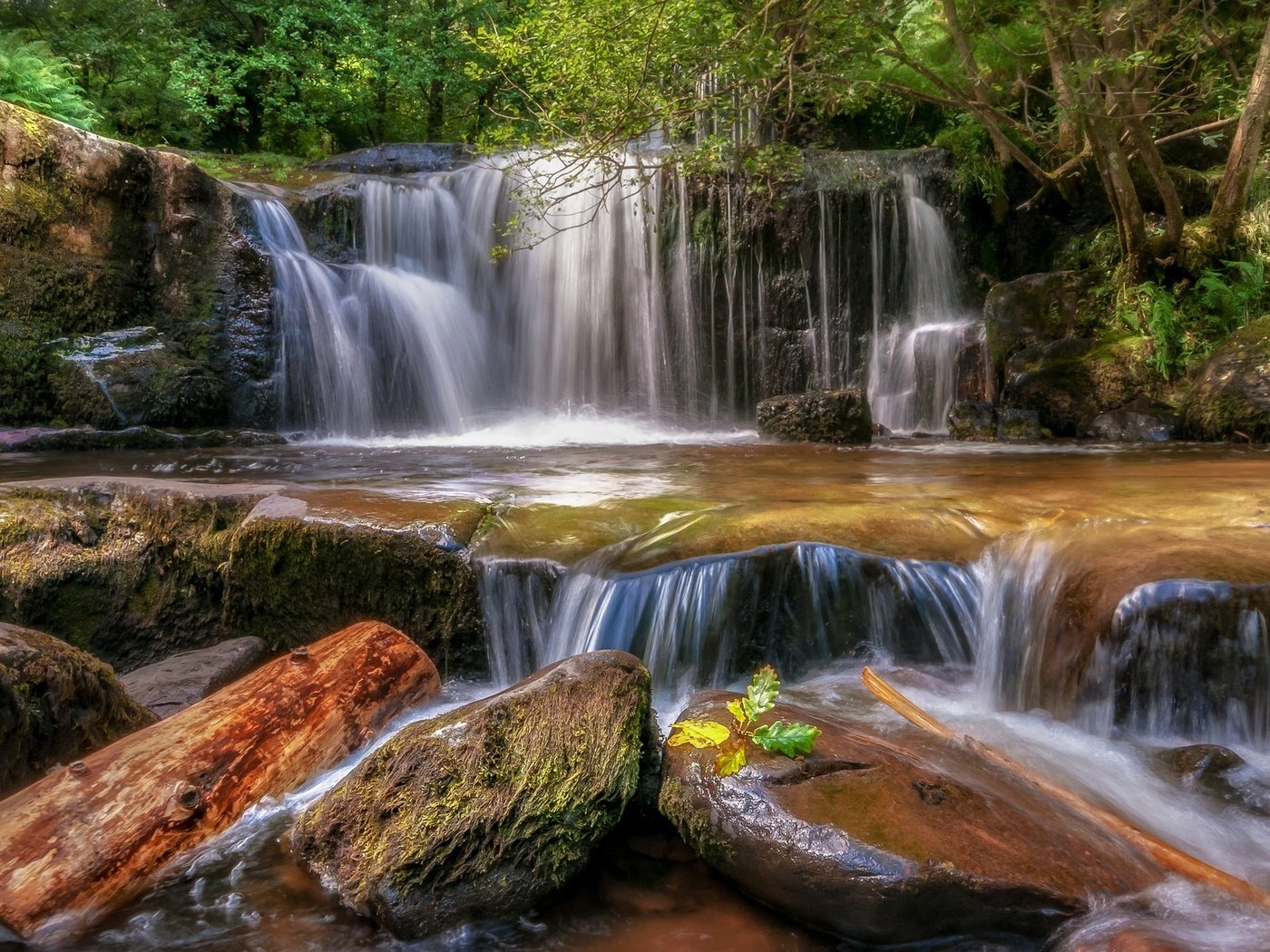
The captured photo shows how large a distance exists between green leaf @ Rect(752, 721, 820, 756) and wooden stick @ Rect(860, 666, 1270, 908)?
0.67 meters

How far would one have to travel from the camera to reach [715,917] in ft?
8.43

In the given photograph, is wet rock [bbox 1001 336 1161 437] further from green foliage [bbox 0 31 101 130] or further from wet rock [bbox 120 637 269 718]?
green foliage [bbox 0 31 101 130]

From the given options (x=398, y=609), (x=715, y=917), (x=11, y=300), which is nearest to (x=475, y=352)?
(x=11, y=300)

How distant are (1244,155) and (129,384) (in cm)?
1183

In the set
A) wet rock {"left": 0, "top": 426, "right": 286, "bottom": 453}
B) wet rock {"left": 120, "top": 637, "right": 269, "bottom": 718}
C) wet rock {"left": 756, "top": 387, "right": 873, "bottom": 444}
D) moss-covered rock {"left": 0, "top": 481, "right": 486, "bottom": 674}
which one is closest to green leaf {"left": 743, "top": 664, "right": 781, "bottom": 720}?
moss-covered rock {"left": 0, "top": 481, "right": 486, "bottom": 674}

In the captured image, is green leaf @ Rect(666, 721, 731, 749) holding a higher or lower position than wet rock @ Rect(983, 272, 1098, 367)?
lower

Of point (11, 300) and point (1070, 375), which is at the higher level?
point (11, 300)

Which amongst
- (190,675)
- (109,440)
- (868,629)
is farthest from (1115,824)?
(109,440)

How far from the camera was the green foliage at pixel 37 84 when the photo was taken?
12.5 m

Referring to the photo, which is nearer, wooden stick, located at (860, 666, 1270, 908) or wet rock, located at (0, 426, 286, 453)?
wooden stick, located at (860, 666, 1270, 908)

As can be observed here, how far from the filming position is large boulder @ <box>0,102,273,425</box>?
1025cm

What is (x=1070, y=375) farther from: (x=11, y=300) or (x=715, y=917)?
(x=11, y=300)

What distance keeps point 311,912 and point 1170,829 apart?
2714mm

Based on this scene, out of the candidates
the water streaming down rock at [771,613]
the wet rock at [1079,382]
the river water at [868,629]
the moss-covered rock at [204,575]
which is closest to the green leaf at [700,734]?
the river water at [868,629]
